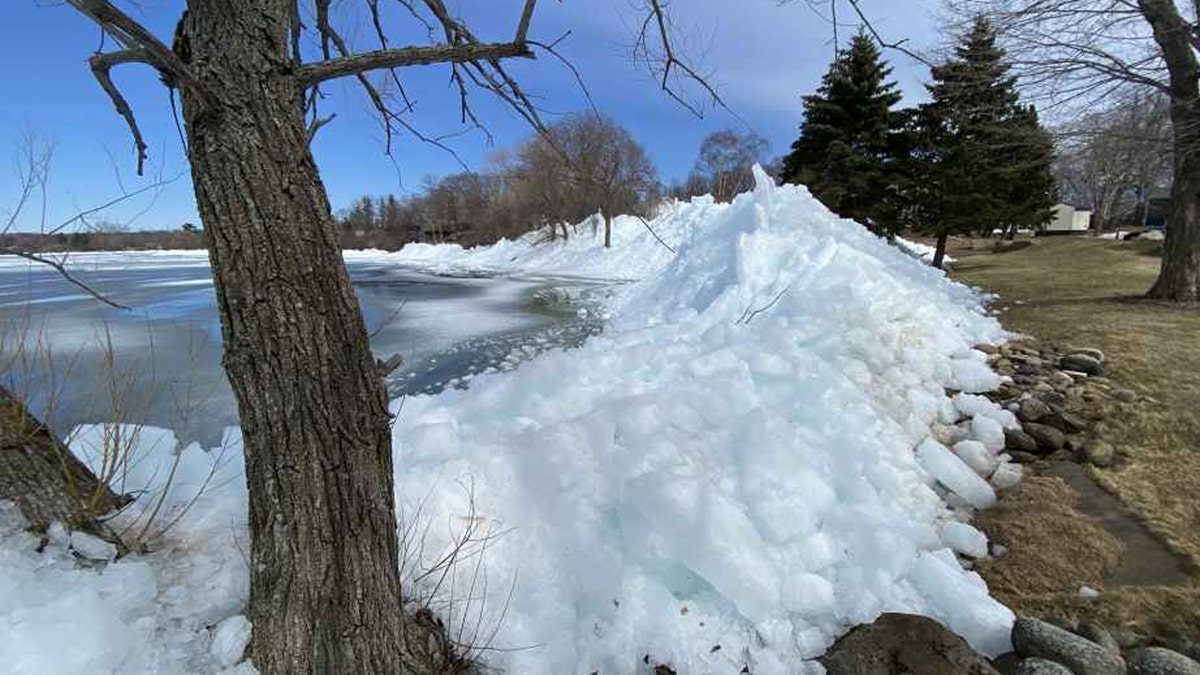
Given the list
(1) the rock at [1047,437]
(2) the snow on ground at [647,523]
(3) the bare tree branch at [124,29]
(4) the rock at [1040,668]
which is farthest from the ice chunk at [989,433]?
(3) the bare tree branch at [124,29]

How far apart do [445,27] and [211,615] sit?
7.81ft

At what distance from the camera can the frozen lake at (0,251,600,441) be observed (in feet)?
10.7

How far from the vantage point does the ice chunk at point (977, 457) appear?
14.3ft

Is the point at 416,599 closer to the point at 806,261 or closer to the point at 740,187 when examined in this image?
the point at 806,261

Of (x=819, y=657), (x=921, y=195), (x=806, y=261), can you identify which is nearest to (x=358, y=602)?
(x=819, y=657)

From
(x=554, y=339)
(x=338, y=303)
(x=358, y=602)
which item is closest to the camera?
(x=338, y=303)

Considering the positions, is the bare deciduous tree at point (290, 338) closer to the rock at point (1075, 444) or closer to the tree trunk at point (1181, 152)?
the rock at point (1075, 444)

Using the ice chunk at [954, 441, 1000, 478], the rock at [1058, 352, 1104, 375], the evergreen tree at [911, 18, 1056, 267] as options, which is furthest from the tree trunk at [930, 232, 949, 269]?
the ice chunk at [954, 441, 1000, 478]

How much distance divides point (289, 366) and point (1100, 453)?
5.42 meters

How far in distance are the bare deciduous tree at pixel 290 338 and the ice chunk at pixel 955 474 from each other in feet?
12.3

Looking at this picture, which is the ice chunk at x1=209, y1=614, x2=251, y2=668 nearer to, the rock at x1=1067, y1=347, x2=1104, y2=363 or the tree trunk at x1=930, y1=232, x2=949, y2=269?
the rock at x1=1067, y1=347, x2=1104, y2=363

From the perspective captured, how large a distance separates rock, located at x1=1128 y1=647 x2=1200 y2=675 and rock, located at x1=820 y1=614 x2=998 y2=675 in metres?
0.65

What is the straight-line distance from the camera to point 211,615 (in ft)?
6.97

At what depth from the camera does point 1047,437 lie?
4645mm
